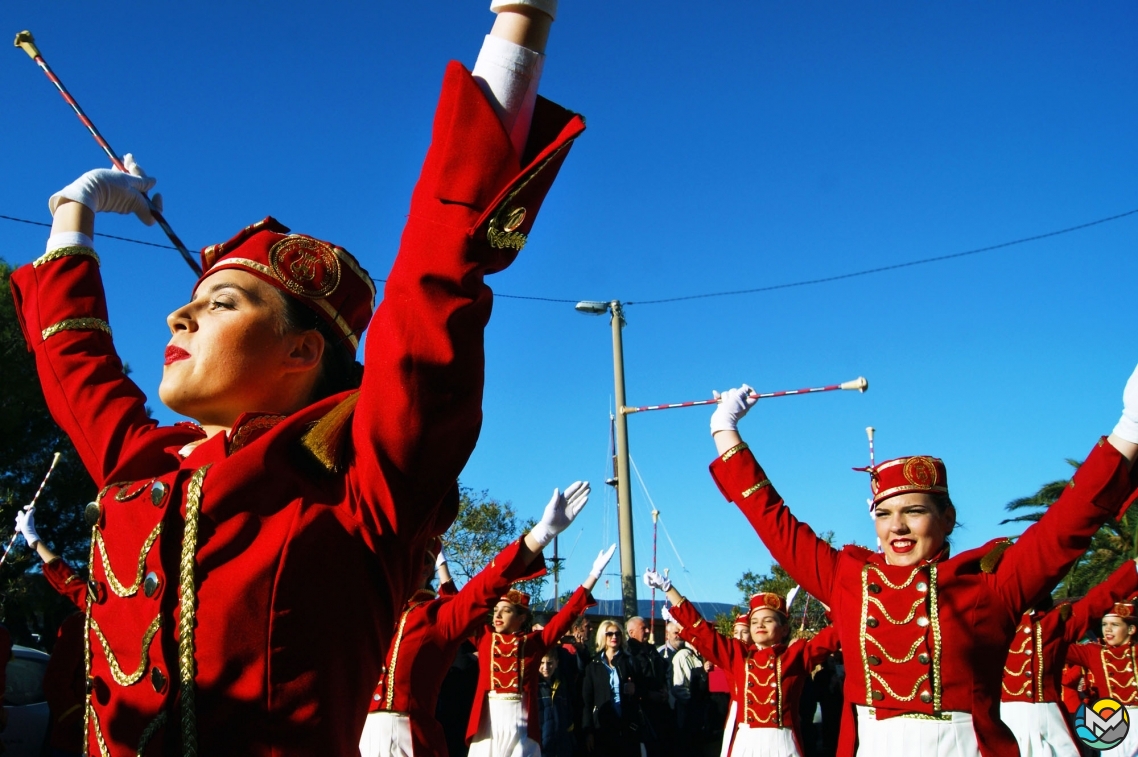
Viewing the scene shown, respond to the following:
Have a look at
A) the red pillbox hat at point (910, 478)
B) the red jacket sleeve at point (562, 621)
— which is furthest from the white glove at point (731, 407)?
the red jacket sleeve at point (562, 621)

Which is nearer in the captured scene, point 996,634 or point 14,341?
point 996,634

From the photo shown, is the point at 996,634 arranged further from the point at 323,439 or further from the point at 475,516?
the point at 475,516

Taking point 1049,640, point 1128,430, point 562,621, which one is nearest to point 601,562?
Result: point 562,621

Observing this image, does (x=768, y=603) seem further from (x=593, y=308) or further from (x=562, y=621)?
(x=593, y=308)

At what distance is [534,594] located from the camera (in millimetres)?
26703

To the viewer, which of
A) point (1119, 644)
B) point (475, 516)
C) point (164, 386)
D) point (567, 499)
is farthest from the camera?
point (475, 516)

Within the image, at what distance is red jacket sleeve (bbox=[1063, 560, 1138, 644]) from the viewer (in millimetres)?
8578

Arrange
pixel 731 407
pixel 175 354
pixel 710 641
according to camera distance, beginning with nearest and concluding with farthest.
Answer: pixel 175 354, pixel 731 407, pixel 710 641

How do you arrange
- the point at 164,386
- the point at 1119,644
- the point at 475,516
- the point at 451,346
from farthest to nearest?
the point at 475,516
the point at 1119,644
the point at 164,386
the point at 451,346

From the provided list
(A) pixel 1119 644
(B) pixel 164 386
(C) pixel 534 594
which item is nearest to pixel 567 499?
(B) pixel 164 386

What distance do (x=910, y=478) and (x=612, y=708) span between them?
27.6 ft

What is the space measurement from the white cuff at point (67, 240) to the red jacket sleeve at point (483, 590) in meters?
3.81

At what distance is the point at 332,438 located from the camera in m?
1.76

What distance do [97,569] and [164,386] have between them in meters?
0.38
